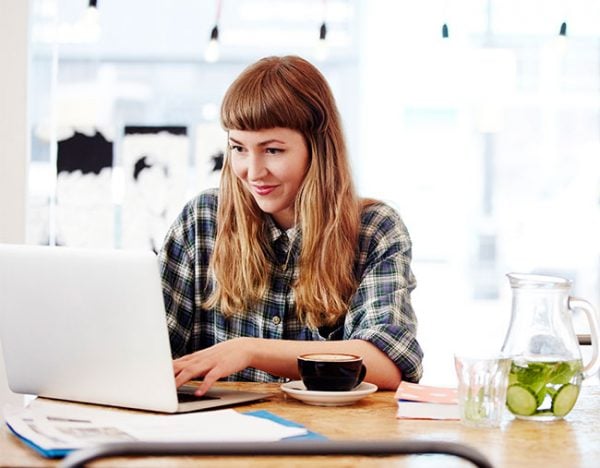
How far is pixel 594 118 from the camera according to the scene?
15.1 feet

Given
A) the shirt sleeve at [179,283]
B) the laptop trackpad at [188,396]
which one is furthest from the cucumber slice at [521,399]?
the shirt sleeve at [179,283]

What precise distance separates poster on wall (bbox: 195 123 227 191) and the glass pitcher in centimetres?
260

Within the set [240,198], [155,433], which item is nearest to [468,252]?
[240,198]

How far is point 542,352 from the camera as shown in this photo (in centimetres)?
163

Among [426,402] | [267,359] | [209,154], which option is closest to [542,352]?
[426,402]

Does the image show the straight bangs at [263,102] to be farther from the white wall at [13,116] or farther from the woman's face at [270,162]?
the white wall at [13,116]

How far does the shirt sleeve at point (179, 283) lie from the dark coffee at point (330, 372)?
590mm

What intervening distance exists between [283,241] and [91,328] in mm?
749

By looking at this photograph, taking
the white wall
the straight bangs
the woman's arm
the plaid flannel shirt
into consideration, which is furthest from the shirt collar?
the white wall

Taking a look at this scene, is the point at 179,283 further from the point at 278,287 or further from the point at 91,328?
the point at 91,328

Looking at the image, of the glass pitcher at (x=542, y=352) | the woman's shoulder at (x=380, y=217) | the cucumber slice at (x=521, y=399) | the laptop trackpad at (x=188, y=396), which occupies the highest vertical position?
the woman's shoulder at (x=380, y=217)

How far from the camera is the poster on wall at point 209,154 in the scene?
13.6ft

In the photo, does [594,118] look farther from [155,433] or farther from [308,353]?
[155,433]

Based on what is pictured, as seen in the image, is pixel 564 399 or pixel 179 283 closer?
pixel 564 399
